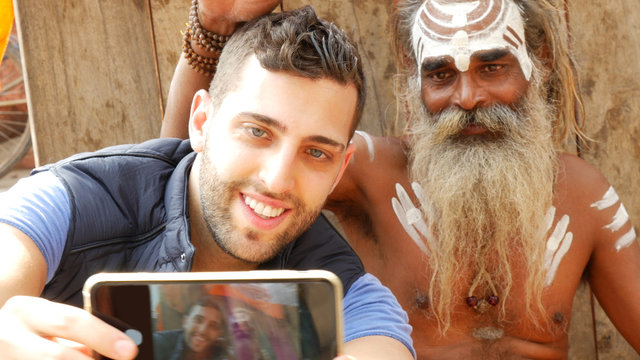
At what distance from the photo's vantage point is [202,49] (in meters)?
1.41

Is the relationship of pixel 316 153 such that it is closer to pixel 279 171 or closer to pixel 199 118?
pixel 279 171

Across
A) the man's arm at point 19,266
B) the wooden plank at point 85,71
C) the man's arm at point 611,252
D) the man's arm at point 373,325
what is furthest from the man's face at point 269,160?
the man's arm at point 611,252

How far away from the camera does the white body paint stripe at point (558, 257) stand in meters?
1.66

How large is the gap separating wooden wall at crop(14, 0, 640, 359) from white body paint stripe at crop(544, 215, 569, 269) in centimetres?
35

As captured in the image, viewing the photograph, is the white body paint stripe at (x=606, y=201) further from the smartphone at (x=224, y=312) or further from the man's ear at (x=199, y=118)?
the smartphone at (x=224, y=312)

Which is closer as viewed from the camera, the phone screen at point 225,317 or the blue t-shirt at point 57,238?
the phone screen at point 225,317

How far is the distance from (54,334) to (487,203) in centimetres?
123

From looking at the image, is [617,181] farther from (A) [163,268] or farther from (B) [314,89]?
(A) [163,268]

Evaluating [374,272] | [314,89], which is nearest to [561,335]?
[374,272]

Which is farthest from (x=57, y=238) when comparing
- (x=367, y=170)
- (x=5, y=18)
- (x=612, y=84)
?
(x=612, y=84)

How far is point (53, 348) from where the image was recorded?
0.64m

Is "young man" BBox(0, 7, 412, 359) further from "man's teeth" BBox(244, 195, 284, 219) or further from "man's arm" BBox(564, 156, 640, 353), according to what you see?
"man's arm" BBox(564, 156, 640, 353)

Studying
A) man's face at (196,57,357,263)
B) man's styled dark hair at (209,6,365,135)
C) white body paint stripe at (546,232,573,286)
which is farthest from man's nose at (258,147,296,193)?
white body paint stripe at (546,232,573,286)

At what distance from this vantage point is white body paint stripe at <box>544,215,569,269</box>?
166cm
